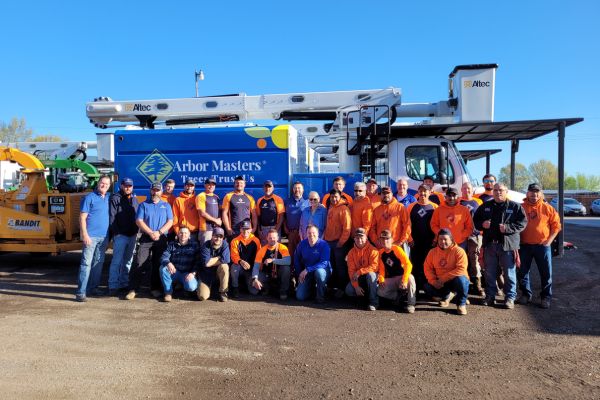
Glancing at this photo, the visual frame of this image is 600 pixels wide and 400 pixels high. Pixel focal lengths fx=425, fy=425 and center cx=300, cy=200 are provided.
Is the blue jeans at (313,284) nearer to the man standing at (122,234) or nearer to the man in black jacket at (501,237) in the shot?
the man in black jacket at (501,237)

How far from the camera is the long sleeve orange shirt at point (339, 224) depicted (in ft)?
20.6

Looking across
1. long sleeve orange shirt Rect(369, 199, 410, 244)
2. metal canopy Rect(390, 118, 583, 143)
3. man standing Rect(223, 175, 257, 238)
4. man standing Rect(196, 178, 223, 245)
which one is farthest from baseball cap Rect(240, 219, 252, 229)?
metal canopy Rect(390, 118, 583, 143)

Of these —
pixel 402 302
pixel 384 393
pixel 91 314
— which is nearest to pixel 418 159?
pixel 402 302

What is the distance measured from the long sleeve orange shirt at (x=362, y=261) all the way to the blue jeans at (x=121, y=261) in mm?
3375

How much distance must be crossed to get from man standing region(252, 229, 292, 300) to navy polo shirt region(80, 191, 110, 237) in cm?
233

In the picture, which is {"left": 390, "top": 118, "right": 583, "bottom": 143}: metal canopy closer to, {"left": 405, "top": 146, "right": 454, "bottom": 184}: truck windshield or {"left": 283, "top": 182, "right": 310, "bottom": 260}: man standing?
{"left": 405, "top": 146, "right": 454, "bottom": 184}: truck windshield

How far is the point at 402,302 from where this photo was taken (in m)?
5.71

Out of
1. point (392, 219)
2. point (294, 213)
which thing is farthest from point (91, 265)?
point (392, 219)

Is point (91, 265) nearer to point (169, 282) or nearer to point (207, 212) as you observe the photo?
point (169, 282)

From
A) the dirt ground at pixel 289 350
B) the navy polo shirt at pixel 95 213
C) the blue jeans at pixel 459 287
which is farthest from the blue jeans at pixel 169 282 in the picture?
the blue jeans at pixel 459 287

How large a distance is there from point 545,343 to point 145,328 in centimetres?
443

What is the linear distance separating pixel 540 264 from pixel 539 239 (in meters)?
0.35

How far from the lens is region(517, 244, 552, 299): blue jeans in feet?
19.0

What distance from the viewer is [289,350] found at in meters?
4.30
